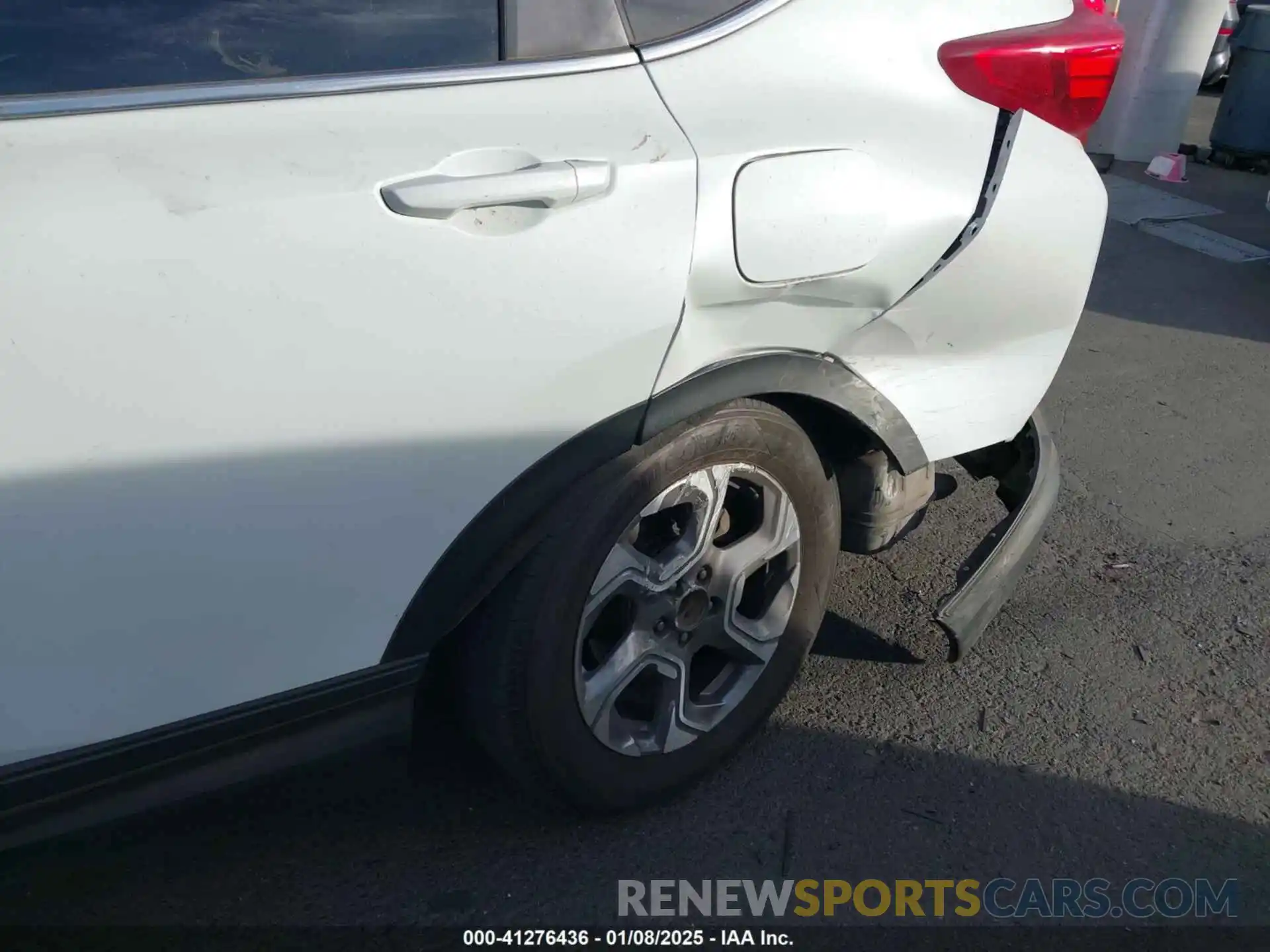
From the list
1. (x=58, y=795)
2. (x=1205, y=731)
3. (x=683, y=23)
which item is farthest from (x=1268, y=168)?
(x=58, y=795)

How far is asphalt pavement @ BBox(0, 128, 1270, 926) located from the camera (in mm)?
2164

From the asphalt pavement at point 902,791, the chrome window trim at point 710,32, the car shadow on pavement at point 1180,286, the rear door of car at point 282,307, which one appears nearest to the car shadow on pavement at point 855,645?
the asphalt pavement at point 902,791

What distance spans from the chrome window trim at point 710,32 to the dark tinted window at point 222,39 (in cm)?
28

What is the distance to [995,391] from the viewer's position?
2.50m

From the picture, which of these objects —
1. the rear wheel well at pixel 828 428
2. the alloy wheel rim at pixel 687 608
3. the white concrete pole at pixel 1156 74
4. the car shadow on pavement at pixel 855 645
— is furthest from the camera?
the white concrete pole at pixel 1156 74

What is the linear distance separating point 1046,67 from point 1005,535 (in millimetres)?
1017

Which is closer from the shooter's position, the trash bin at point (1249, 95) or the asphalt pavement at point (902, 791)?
the asphalt pavement at point (902, 791)

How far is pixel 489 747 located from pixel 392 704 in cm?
27

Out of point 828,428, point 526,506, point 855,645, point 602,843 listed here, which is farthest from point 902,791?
point 526,506

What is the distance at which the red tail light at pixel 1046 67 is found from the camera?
2.21 metres

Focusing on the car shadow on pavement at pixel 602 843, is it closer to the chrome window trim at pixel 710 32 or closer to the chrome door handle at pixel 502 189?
the chrome door handle at pixel 502 189

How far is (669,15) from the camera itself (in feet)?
6.46

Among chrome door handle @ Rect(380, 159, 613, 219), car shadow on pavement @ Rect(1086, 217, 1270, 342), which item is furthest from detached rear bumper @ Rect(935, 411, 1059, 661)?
car shadow on pavement @ Rect(1086, 217, 1270, 342)

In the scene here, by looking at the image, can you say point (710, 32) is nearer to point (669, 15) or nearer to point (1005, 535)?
point (669, 15)
